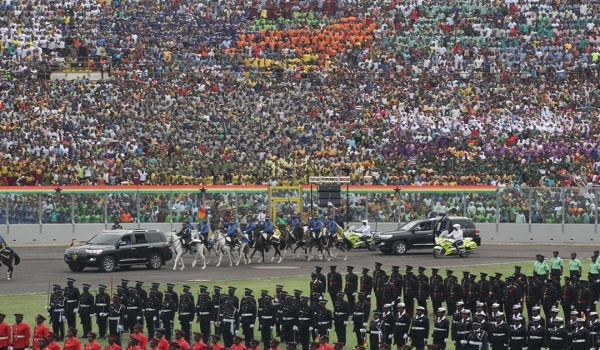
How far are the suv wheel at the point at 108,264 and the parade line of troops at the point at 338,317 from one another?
423 inches

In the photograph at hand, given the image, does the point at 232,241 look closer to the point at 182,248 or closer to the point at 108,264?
the point at 182,248

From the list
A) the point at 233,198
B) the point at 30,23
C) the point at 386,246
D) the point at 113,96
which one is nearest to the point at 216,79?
the point at 113,96

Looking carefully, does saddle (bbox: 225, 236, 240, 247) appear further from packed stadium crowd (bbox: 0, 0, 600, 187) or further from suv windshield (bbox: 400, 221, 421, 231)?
packed stadium crowd (bbox: 0, 0, 600, 187)

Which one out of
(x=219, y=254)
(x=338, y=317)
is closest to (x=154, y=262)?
(x=219, y=254)

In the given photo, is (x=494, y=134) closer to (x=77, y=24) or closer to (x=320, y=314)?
(x=77, y=24)

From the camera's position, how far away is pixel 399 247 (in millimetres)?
50844

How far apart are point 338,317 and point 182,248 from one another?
54.2ft

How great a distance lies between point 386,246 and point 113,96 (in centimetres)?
2208

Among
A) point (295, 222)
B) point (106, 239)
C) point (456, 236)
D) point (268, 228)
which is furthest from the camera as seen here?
point (456, 236)

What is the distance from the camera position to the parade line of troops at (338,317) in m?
27.0

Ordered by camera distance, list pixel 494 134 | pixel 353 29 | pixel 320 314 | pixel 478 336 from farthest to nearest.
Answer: pixel 353 29 → pixel 494 134 → pixel 320 314 → pixel 478 336

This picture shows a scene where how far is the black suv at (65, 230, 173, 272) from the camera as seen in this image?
43969mm

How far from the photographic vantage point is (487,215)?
57719 millimetres

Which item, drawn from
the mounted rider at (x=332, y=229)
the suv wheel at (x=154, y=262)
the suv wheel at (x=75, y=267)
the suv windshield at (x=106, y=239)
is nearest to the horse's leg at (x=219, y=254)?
the suv wheel at (x=154, y=262)
